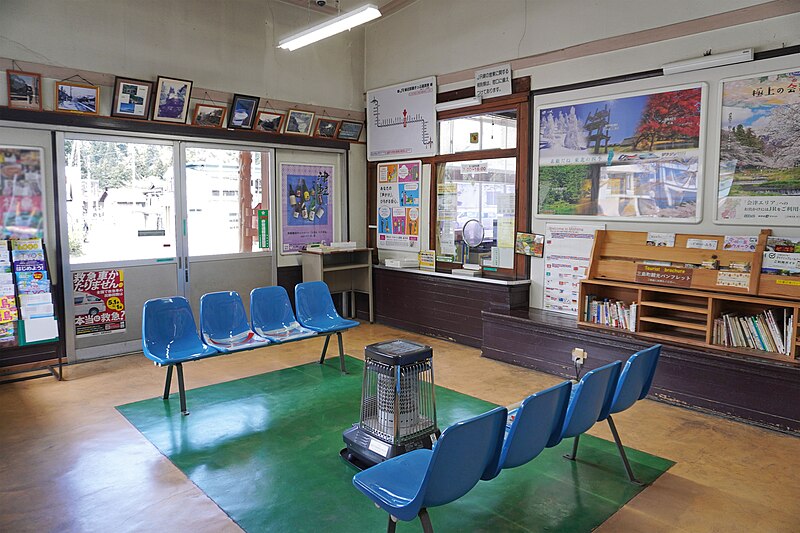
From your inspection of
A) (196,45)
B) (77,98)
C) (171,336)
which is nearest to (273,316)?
(171,336)

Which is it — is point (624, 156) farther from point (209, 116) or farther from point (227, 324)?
point (209, 116)

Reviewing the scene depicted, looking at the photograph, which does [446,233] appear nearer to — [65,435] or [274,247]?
[274,247]

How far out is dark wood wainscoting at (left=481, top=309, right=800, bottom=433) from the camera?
3959 millimetres

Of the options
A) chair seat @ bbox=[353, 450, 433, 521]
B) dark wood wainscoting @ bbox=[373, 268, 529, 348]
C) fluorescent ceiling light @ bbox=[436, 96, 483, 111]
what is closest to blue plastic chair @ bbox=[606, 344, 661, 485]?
chair seat @ bbox=[353, 450, 433, 521]

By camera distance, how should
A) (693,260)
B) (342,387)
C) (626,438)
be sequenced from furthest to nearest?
(342,387) → (693,260) → (626,438)

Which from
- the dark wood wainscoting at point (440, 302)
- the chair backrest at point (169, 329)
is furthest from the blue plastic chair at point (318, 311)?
the dark wood wainscoting at point (440, 302)

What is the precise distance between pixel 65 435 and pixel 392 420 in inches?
A: 92.5

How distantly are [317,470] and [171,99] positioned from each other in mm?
4381

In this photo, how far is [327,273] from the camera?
7.48 meters

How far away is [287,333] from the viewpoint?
5008 millimetres

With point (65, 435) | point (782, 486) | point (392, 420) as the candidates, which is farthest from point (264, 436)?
point (782, 486)

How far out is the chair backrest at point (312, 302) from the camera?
5461mm

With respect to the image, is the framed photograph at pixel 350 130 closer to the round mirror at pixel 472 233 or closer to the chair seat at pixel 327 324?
the round mirror at pixel 472 233

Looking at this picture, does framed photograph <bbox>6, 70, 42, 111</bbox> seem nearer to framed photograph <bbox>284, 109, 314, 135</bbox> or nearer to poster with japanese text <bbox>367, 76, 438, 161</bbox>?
framed photograph <bbox>284, 109, 314, 135</bbox>
